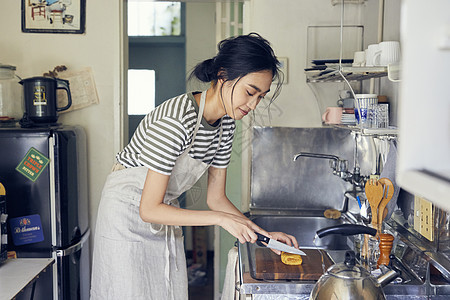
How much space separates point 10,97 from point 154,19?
1394mm

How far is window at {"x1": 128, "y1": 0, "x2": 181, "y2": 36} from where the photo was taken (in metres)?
3.29

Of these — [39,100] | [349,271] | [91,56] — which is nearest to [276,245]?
[349,271]

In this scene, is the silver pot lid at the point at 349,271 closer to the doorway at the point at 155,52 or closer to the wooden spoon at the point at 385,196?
the wooden spoon at the point at 385,196

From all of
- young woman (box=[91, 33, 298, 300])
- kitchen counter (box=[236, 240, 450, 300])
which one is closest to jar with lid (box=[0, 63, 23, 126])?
young woman (box=[91, 33, 298, 300])

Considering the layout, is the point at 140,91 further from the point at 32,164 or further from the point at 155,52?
the point at 32,164

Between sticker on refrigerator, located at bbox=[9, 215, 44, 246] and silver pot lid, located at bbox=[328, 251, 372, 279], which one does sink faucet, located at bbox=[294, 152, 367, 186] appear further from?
sticker on refrigerator, located at bbox=[9, 215, 44, 246]

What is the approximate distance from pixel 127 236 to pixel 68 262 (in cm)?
68

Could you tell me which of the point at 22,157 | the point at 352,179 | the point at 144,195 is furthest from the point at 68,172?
the point at 352,179

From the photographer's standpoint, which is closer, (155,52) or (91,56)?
(91,56)

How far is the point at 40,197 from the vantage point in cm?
226

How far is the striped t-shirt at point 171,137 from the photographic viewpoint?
1.56 m

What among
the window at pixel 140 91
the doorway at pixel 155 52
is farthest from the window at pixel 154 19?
the window at pixel 140 91

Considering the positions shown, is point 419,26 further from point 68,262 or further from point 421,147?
point 68,262

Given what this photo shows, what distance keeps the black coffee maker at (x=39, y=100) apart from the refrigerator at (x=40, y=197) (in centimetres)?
13
